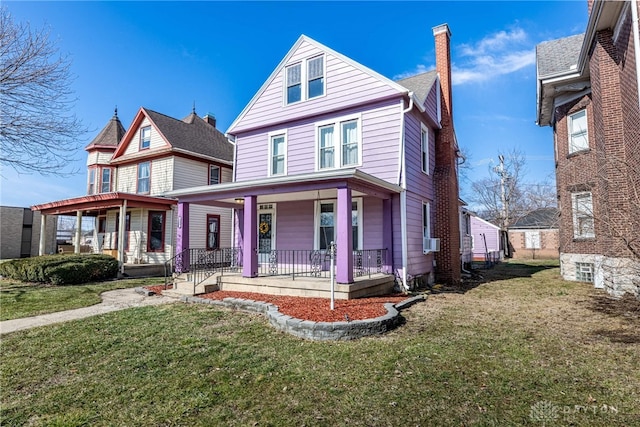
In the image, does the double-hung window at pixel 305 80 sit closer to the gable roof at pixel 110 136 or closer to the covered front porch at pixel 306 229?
the covered front porch at pixel 306 229

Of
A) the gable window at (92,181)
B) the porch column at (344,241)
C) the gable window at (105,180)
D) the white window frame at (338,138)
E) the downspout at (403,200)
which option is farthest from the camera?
the gable window at (92,181)

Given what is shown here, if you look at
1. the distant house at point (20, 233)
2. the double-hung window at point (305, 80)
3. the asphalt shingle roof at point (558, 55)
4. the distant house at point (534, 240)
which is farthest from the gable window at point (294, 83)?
the distant house at point (20, 233)

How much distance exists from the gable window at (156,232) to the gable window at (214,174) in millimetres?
3376

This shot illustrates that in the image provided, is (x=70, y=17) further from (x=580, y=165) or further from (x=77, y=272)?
(x=580, y=165)

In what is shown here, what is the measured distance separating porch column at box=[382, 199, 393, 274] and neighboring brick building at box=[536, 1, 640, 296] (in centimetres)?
437

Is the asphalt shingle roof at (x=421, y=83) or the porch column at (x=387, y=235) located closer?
the porch column at (x=387, y=235)

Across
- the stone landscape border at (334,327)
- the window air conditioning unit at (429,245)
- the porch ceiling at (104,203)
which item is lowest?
the stone landscape border at (334,327)

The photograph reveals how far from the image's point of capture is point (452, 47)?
41.7 ft

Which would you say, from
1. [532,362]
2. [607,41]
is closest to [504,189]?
[607,41]

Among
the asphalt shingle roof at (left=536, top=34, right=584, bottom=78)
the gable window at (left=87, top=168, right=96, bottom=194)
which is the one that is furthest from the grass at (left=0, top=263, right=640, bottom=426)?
the gable window at (left=87, top=168, right=96, bottom=194)

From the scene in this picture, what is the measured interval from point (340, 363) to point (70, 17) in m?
12.5

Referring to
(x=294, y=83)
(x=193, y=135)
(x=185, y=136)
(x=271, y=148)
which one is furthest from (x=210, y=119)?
(x=294, y=83)

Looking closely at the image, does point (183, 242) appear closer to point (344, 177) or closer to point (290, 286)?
point (290, 286)

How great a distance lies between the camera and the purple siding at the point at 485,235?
29562 mm
